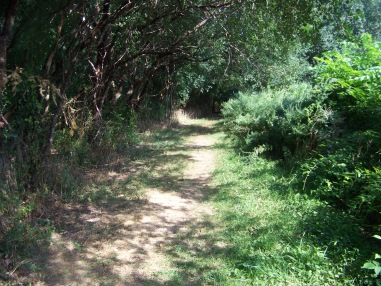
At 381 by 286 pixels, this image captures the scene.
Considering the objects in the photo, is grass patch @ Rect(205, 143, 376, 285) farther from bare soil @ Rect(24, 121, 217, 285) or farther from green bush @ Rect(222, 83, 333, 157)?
green bush @ Rect(222, 83, 333, 157)

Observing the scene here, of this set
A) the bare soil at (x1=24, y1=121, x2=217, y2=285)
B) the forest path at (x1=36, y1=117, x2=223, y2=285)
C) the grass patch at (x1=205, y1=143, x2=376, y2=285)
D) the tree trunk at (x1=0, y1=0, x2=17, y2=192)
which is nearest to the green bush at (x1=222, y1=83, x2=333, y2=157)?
the grass patch at (x1=205, y1=143, x2=376, y2=285)

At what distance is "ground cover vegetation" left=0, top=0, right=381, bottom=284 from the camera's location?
13.4ft

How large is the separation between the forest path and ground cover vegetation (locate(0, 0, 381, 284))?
41cm

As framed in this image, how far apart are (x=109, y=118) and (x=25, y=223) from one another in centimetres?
574

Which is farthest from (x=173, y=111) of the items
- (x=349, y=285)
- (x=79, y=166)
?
(x=349, y=285)

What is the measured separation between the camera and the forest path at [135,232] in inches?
152

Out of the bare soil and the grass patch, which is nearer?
the grass patch

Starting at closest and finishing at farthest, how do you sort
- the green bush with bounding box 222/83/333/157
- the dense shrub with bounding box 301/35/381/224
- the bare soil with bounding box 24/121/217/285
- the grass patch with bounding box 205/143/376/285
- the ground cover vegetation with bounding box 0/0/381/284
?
the grass patch with bounding box 205/143/376/285 → the bare soil with bounding box 24/121/217/285 → the ground cover vegetation with bounding box 0/0/381/284 → the dense shrub with bounding box 301/35/381/224 → the green bush with bounding box 222/83/333/157

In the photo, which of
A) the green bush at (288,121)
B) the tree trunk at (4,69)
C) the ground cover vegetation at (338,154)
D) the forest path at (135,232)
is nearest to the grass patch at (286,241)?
the ground cover vegetation at (338,154)

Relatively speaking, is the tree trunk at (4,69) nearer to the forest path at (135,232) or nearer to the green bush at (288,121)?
the forest path at (135,232)

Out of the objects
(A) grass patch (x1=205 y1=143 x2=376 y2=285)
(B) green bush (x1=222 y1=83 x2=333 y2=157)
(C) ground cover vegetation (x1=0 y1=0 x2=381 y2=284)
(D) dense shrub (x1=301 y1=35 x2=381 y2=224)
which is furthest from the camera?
(B) green bush (x1=222 y1=83 x2=333 y2=157)

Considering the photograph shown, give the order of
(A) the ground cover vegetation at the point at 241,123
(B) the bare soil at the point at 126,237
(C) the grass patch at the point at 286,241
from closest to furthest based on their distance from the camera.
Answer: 1. (C) the grass patch at the point at 286,241
2. (B) the bare soil at the point at 126,237
3. (A) the ground cover vegetation at the point at 241,123

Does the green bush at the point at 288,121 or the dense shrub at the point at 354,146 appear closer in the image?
the dense shrub at the point at 354,146

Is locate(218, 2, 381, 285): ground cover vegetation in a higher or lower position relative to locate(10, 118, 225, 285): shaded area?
higher
